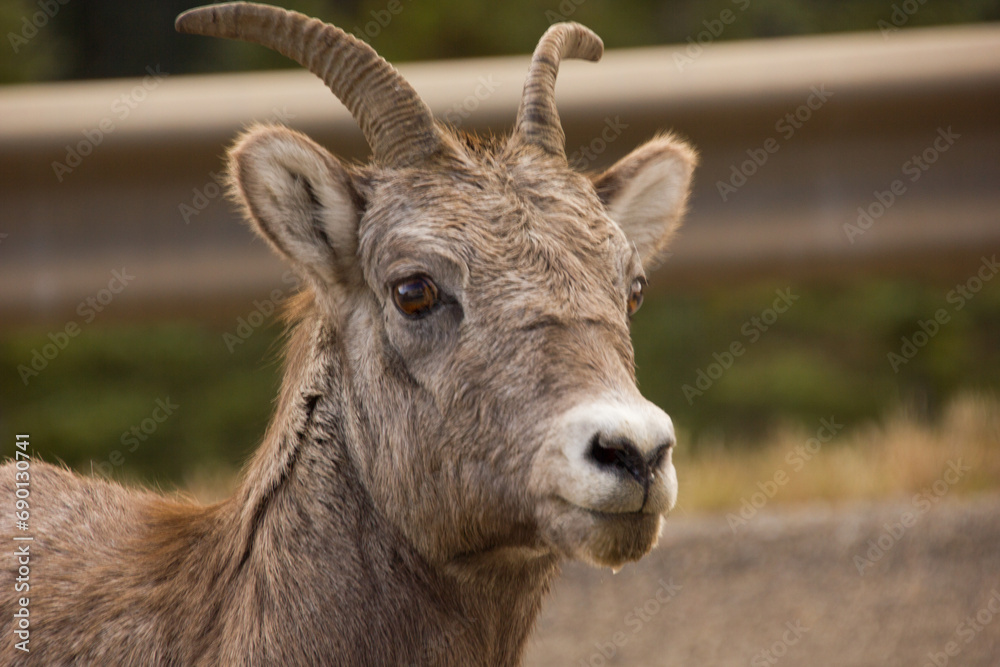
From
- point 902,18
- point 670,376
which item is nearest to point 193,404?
point 670,376

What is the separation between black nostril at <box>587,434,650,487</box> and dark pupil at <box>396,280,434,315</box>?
2.44ft

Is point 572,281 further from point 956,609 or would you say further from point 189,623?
point 956,609

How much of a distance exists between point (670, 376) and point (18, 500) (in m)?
8.24
